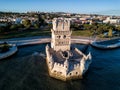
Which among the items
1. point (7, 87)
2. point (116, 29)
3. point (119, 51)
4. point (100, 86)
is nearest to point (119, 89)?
point (100, 86)

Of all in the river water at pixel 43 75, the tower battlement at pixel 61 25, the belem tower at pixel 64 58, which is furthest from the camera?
the tower battlement at pixel 61 25

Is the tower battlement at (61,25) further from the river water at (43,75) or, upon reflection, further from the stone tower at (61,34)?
the river water at (43,75)

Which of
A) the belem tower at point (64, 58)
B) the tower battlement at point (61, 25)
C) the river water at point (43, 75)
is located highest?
the tower battlement at point (61, 25)

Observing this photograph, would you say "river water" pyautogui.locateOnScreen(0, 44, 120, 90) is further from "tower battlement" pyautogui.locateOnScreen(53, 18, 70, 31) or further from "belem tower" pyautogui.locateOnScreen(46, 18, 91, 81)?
"tower battlement" pyautogui.locateOnScreen(53, 18, 70, 31)

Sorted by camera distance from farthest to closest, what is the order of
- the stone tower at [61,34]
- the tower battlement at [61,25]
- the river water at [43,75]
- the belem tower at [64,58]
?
the stone tower at [61,34], the tower battlement at [61,25], the belem tower at [64,58], the river water at [43,75]

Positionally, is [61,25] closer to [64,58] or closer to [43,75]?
[64,58]

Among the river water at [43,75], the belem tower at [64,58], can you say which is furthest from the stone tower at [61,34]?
the river water at [43,75]
